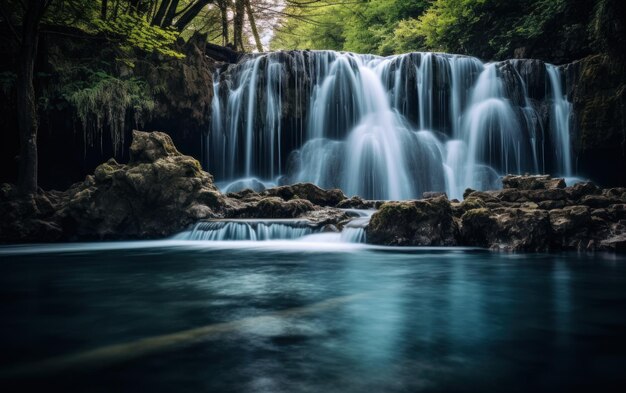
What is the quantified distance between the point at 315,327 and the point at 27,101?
1145 cm

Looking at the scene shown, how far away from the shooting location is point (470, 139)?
62.3 ft

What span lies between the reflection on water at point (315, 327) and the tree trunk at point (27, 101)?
5.25 m

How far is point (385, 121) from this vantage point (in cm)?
1897

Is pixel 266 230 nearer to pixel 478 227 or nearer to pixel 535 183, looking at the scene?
pixel 478 227

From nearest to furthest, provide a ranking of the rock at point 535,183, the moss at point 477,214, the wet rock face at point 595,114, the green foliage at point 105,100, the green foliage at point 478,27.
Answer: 1. the moss at point 477,214
2. the rock at point 535,183
3. the green foliage at point 105,100
4. the wet rock face at point 595,114
5. the green foliage at point 478,27

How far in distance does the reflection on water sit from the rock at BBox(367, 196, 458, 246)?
2695 millimetres

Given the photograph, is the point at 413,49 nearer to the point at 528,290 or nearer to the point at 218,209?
the point at 218,209

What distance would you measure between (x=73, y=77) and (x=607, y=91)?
64.5 ft

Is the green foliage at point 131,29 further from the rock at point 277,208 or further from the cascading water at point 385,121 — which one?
the rock at point 277,208

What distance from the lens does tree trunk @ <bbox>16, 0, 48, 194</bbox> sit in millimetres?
11291

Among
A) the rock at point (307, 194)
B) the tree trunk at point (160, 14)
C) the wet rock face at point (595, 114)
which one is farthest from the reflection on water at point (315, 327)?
the wet rock face at point (595, 114)

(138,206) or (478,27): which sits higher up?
(478,27)

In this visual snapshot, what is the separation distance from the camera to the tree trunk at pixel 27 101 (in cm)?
1129

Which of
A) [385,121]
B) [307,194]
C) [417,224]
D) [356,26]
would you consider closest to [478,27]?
[385,121]
